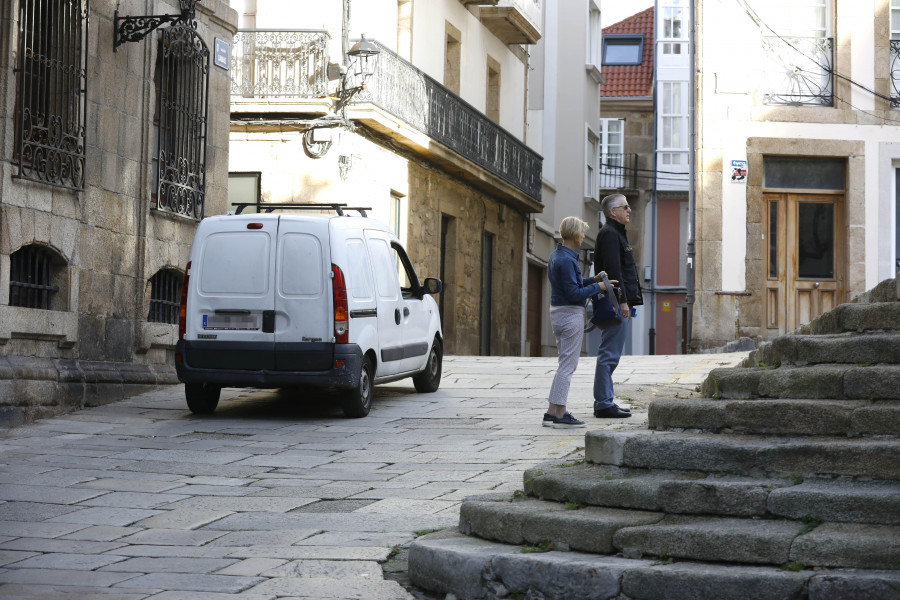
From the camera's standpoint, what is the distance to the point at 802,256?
21.4 m

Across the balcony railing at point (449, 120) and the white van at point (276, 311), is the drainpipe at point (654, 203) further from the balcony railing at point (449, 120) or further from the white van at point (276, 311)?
the white van at point (276, 311)

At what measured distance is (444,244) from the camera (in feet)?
84.8

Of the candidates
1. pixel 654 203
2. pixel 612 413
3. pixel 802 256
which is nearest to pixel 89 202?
pixel 612 413

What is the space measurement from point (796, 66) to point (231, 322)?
520 inches

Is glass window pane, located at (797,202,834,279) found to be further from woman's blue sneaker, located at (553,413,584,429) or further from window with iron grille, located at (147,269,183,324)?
woman's blue sneaker, located at (553,413,584,429)

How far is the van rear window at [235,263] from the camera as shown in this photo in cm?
1189

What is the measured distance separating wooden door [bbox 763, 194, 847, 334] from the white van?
10.9 metres

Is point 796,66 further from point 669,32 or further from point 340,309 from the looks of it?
point 669,32

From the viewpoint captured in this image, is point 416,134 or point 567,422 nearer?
point 567,422

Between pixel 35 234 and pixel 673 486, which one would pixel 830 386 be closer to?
pixel 673 486

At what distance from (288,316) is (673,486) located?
647 cm

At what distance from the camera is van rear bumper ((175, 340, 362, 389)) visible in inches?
457

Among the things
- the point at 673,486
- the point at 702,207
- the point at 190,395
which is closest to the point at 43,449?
the point at 190,395

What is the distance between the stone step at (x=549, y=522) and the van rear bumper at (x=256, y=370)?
17.8ft
